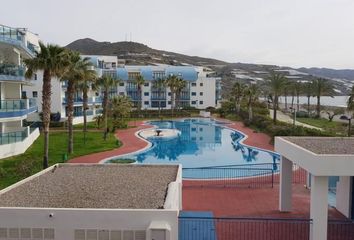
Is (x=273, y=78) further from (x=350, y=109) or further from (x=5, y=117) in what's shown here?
(x=5, y=117)

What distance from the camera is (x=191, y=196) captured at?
2012 centimetres

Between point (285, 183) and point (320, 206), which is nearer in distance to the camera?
point (320, 206)

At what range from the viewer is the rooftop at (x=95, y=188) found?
12.0 metres

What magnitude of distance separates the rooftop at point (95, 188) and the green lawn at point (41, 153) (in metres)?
6.22

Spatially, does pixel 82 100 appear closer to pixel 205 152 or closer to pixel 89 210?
pixel 205 152

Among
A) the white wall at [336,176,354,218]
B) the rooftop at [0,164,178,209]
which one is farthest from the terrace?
the white wall at [336,176,354,218]

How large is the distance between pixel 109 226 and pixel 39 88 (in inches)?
1949

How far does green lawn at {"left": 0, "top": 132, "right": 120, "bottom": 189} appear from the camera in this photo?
2288 cm

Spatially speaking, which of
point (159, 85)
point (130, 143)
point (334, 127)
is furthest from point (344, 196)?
point (159, 85)

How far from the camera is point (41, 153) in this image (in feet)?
101

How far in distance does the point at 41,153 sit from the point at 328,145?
22104mm

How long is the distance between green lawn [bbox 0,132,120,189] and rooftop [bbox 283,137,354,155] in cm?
1470

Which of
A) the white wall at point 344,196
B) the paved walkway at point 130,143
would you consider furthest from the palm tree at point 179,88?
the white wall at point 344,196

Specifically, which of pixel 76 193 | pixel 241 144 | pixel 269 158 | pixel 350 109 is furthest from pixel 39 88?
pixel 76 193
